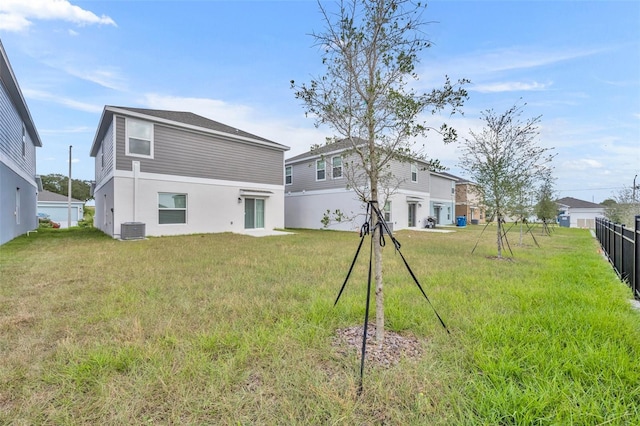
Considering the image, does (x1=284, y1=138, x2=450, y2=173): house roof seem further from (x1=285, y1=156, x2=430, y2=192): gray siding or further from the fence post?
the fence post

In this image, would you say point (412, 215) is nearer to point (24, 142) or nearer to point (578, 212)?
point (24, 142)

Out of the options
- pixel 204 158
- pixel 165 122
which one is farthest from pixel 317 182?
pixel 165 122

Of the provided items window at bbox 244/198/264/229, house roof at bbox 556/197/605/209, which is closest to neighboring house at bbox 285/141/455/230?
window at bbox 244/198/264/229

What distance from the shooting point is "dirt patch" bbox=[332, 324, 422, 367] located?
2.62 m

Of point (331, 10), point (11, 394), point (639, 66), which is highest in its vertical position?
point (639, 66)

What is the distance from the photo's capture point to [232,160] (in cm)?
1554

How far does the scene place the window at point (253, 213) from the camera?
1617 cm

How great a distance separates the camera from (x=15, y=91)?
35.7 ft

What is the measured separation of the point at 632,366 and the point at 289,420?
275 centimetres

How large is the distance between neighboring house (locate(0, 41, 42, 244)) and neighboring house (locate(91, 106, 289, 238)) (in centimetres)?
276

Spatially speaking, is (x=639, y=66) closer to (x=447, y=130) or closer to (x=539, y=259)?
(x=539, y=259)

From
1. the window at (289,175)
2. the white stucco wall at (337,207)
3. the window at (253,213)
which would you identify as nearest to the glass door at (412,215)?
the white stucco wall at (337,207)

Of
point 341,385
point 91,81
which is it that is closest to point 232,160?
point 91,81

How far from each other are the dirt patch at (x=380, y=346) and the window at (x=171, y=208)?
41.1 ft
